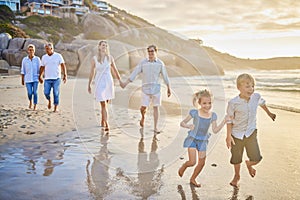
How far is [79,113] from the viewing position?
8.03 m

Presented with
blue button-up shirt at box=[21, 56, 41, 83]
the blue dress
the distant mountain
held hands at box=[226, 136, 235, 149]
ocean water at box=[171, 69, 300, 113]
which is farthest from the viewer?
the distant mountain

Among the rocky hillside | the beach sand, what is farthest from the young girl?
the rocky hillside

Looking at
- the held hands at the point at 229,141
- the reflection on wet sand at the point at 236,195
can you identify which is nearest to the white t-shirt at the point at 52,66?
the held hands at the point at 229,141

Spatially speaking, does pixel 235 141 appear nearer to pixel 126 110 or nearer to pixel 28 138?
pixel 28 138

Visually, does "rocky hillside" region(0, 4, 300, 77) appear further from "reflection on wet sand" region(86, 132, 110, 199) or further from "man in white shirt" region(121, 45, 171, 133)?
"reflection on wet sand" region(86, 132, 110, 199)

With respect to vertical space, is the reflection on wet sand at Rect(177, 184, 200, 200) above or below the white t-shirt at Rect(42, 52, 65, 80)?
below

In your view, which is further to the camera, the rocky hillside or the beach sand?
the rocky hillside

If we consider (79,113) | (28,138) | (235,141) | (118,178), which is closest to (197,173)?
(235,141)

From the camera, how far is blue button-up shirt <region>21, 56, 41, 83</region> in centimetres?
877

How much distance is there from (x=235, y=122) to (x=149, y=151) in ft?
5.88

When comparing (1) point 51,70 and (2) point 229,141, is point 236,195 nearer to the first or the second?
(2) point 229,141

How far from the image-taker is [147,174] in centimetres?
401

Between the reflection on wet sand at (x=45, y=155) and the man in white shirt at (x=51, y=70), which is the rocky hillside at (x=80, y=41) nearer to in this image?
the man in white shirt at (x=51, y=70)

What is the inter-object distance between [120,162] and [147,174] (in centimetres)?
60
